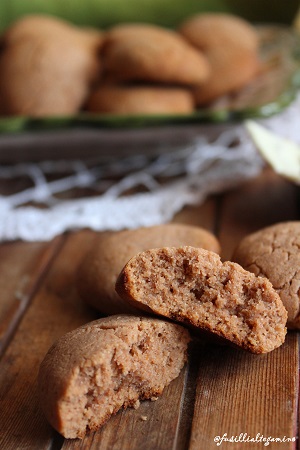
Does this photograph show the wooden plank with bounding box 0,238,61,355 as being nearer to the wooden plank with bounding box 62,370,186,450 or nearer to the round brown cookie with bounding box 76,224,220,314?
the round brown cookie with bounding box 76,224,220,314

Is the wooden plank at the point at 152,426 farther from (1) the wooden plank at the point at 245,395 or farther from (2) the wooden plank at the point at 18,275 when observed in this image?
(2) the wooden plank at the point at 18,275

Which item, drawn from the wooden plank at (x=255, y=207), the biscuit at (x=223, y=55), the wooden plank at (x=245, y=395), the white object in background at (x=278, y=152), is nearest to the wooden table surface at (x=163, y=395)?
the wooden plank at (x=245, y=395)

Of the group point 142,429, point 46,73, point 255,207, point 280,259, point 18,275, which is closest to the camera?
point 142,429

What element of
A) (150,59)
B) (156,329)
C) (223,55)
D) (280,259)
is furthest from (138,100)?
(156,329)

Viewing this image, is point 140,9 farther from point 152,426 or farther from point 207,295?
point 152,426

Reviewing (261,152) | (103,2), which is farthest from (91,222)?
(103,2)

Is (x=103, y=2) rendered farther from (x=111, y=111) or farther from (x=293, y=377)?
(x=293, y=377)

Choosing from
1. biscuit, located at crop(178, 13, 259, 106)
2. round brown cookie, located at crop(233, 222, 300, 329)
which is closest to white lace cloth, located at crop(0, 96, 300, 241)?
biscuit, located at crop(178, 13, 259, 106)
